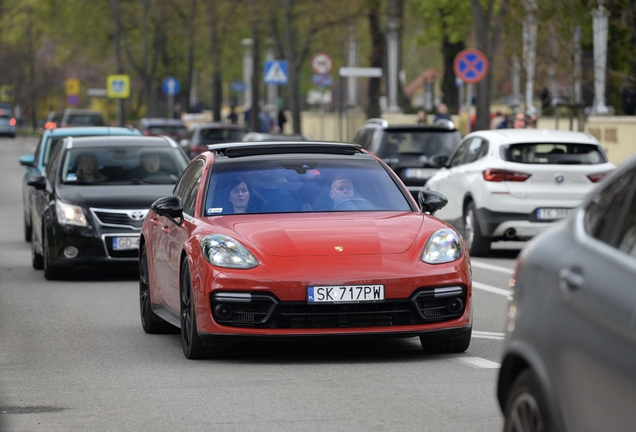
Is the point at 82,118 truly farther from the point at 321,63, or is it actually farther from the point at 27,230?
the point at 27,230

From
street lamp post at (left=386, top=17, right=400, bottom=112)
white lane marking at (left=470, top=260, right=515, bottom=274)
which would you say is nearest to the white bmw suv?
white lane marking at (left=470, top=260, right=515, bottom=274)

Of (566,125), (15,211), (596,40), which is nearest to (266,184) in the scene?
(15,211)

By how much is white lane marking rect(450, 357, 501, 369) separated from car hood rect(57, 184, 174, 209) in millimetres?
6301

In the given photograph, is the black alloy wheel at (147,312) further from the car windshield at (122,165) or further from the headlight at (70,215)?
the car windshield at (122,165)

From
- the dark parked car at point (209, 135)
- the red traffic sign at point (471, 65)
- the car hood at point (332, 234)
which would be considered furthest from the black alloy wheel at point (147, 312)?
the dark parked car at point (209, 135)

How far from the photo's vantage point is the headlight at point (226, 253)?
28.1 feet

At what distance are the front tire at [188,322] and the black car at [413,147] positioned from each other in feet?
46.1

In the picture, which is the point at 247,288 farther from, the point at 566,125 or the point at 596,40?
the point at 566,125

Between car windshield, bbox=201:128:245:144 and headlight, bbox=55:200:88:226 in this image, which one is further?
car windshield, bbox=201:128:245:144

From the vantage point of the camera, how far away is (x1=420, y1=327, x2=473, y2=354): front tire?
29.6ft

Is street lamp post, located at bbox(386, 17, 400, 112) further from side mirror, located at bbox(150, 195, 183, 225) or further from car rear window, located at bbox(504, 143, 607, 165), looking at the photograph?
side mirror, located at bbox(150, 195, 183, 225)

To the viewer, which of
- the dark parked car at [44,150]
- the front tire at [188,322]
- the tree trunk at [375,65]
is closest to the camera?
the front tire at [188,322]

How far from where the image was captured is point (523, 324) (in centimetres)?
477

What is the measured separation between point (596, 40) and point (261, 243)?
28809mm
